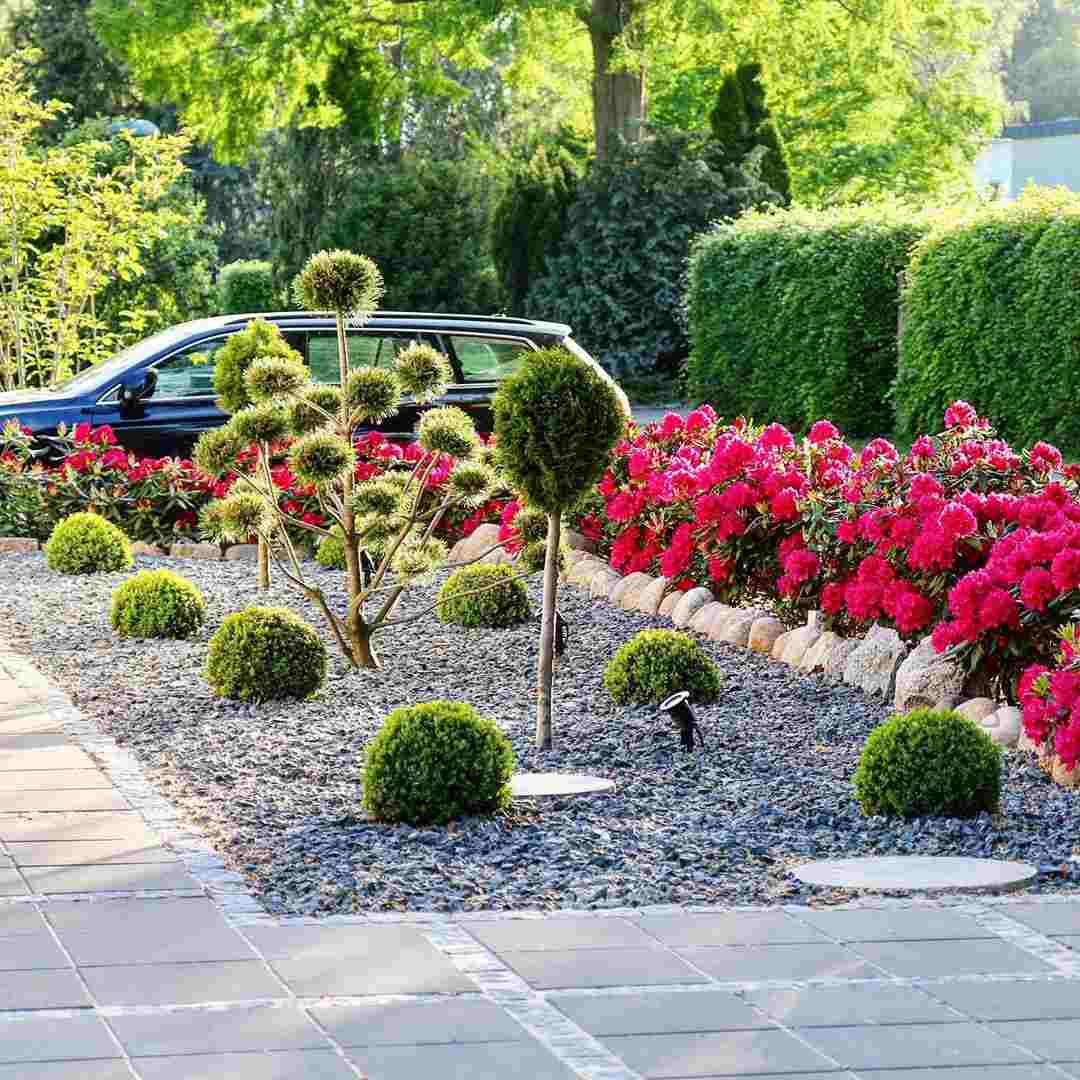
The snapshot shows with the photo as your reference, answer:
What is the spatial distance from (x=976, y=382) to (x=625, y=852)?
42.5 feet

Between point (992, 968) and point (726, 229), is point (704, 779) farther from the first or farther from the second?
point (726, 229)

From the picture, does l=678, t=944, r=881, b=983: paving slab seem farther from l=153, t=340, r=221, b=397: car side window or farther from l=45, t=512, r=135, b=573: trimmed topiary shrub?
l=153, t=340, r=221, b=397: car side window

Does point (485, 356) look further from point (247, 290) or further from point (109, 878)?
point (247, 290)

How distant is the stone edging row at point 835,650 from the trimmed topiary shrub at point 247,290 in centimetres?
2388

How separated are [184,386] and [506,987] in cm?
998

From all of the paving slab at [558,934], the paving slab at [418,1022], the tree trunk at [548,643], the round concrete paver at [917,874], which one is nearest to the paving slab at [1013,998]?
the paving slab at [558,934]

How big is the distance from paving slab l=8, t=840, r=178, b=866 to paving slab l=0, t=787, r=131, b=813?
1.55 ft

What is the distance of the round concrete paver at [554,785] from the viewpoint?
6.40 meters

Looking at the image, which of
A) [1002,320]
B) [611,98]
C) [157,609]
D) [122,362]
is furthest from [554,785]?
[611,98]

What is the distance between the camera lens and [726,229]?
77.5ft

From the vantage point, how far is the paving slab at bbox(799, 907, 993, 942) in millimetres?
4801

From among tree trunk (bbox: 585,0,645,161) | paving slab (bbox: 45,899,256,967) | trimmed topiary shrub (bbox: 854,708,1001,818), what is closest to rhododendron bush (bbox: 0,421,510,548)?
trimmed topiary shrub (bbox: 854,708,1001,818)

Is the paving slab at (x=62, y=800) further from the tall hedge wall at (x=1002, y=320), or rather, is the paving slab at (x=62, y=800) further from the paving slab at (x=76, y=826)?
the tall hedge wall at (x=1002, y=320)

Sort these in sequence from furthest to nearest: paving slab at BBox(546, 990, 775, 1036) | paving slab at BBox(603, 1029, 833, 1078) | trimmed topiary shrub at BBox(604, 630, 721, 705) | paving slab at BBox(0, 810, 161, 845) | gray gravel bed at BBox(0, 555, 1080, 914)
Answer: trimmed topiary shrub at BBox(604, 630, 721, 705) → paving slab at BBox(0, 810, 161, 845) → gray gravel bed at BBox(0, 555, 1080, 914) → paving slab at BBox(546, 990, 775, 1036) → paving slab at BBox(603, 1029, 833, 1078)
